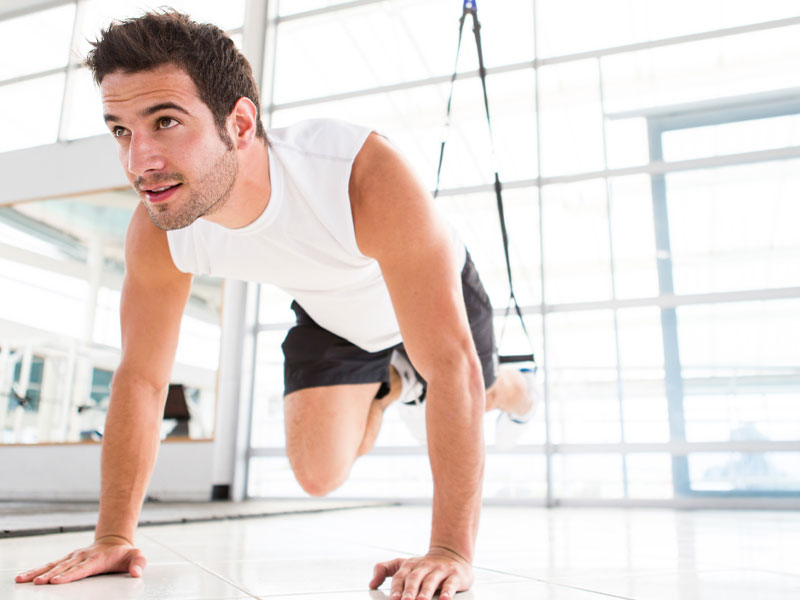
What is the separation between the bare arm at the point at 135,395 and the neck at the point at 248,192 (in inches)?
7.4

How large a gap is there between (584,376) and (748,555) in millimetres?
3332

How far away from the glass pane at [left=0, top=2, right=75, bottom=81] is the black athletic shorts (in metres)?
6.02

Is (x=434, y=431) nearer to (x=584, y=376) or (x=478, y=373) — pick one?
(x=478, y=373)

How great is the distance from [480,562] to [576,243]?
156 inches

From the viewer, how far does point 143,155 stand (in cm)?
131

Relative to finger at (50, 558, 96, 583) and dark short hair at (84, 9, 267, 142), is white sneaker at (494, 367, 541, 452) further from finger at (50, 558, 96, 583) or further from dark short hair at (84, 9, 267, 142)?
finger at (50, 558, 96, 583)

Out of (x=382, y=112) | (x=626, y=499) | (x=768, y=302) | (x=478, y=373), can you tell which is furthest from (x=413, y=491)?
(x=478, y=373)

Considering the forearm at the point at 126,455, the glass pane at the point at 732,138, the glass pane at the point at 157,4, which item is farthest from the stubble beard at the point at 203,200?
the glass pane at the point at 157,4

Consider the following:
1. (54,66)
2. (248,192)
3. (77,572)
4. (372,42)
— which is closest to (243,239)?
(248,192)

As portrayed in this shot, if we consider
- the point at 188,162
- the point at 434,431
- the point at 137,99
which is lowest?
the point at 434,431

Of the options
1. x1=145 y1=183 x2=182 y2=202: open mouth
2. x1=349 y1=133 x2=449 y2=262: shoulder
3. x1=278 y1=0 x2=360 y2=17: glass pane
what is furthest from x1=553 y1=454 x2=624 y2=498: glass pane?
x1=278 y1=0 x2=360 y2=17: glass pane

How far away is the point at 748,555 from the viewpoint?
1689 millimetres

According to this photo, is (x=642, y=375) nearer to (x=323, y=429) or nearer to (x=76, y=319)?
(x=323, y=429)

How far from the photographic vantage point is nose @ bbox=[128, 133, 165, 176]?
1.31m
